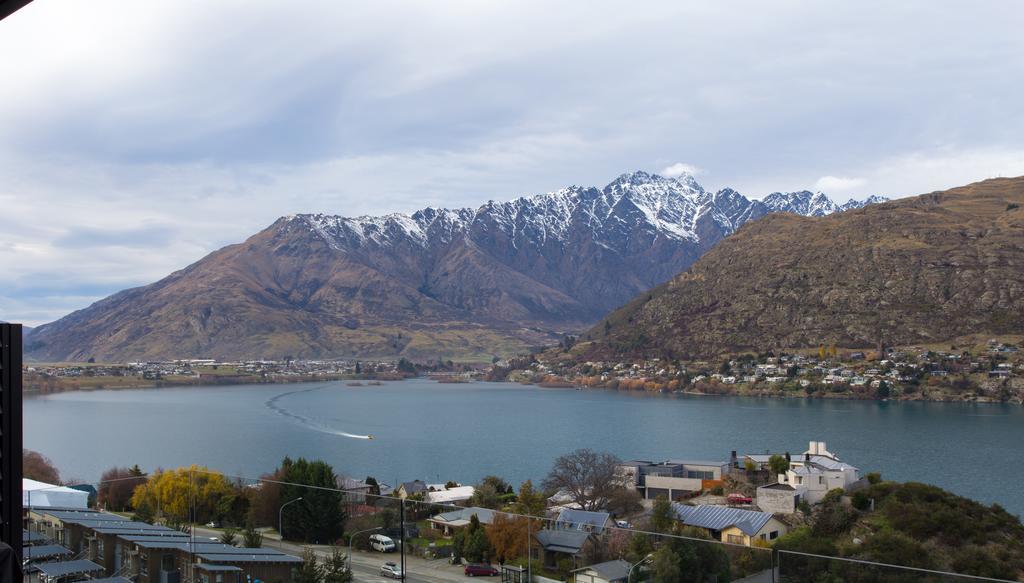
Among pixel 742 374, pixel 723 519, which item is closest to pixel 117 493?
pixel 723 519

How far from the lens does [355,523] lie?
387 cm

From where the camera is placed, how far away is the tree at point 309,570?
11.6ft

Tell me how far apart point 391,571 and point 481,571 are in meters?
0.42

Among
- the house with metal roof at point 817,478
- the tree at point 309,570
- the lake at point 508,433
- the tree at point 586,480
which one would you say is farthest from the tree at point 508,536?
the lake at point 508,433

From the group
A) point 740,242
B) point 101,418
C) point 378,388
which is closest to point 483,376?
point 378,388

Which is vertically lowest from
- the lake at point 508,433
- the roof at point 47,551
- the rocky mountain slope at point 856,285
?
the lake at point 508,433

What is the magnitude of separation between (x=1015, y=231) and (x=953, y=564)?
60.4 metres

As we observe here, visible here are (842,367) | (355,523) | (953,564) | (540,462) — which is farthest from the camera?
(842,367)

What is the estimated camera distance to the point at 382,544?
11.7 ft

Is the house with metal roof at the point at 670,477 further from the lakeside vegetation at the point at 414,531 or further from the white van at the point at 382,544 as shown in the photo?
the white van at the point at 382,544

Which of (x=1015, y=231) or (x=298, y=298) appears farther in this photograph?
(x=298, y=298)

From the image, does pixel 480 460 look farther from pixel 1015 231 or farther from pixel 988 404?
pixel 1015 231

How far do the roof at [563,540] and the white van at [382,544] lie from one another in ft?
2.14

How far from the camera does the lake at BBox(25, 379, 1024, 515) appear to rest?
24500 millimetres
